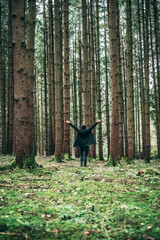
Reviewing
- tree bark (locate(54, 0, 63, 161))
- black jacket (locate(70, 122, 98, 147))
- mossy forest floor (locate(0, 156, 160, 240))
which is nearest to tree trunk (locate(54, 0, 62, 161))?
tree bark (locate(54, 0, 63, 161))

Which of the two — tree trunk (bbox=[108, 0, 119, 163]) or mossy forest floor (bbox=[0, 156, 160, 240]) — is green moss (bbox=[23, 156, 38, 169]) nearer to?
mossy forest floor (bbox=[0, 156, 160, 240])

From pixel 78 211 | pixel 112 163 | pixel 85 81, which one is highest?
pixel 85 81

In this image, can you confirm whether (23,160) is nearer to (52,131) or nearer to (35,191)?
(35,191)

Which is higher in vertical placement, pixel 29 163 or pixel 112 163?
pixel 29 163

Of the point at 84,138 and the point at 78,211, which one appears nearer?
the point at 78,211

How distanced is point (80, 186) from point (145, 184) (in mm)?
1688

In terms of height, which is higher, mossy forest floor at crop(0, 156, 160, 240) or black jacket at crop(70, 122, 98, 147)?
black jacket at crop(70, 122, 98, 147)

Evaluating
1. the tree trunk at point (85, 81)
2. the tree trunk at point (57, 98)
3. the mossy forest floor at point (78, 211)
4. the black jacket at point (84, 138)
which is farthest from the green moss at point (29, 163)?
the tree trunk at point (85, 81)

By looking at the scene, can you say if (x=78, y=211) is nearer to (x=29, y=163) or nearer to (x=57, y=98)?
(x=29, y=163)

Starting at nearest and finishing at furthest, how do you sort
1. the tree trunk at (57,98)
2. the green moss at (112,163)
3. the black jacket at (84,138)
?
the black jacket at (84,138)
the green moss at (112,163)
the tree trunk at (57,98)

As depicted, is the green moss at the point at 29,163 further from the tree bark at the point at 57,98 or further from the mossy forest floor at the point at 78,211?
the tree bark at the point at 57,98

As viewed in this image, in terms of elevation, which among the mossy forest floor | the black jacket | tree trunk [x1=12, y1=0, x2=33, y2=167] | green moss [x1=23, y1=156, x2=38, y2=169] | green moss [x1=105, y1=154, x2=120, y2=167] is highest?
tree trunk [x1=12, y1=0, x2=33, y2=167]

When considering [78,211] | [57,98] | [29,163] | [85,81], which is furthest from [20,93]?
[85,81]

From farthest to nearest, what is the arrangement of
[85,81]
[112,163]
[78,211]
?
1. [85,81]
2. [112,163]
3. [78,211]
